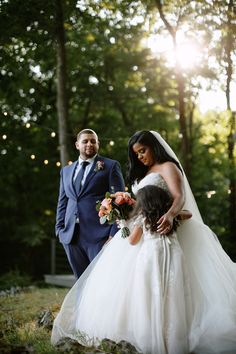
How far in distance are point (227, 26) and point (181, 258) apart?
9.17 m

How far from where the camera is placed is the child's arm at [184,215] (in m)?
5.27

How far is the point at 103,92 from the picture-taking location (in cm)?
1722

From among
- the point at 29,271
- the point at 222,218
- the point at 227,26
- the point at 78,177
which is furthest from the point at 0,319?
the point at 29,271

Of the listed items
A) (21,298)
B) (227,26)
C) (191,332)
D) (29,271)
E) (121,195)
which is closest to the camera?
(191,332)

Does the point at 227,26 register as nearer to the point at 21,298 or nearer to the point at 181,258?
the point at 21,298

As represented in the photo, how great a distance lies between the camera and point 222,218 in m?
16.8

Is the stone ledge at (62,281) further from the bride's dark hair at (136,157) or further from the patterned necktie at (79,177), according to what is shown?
the bride's dark hair at (136,157)

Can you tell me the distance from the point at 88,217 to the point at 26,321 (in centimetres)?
182

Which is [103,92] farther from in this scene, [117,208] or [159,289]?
[159,289]

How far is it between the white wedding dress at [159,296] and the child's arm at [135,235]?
0.04 metres

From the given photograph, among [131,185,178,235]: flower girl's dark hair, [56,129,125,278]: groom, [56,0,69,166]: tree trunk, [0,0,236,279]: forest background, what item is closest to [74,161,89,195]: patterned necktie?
[56,129,125,278]: groom

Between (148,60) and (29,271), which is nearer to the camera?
(148,60)

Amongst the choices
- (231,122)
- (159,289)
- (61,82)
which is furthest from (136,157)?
(231,122)

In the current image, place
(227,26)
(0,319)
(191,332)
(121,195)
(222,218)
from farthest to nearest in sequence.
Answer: (222,218) < (227,26) < (0,319) < (121,195) < (191,332)
